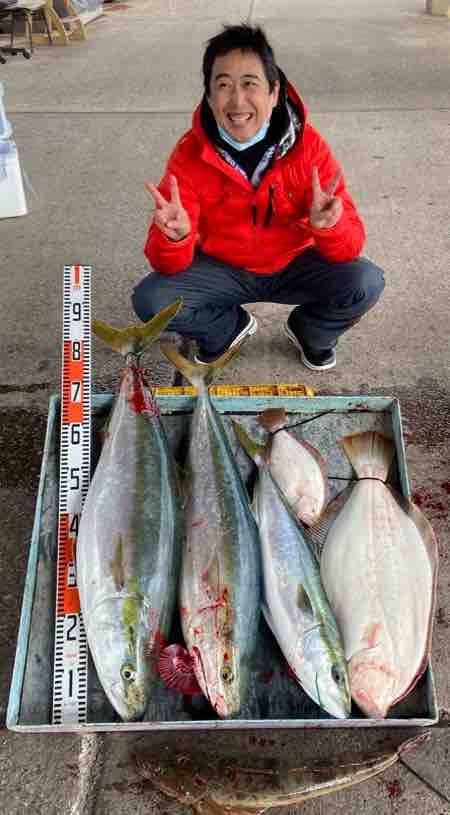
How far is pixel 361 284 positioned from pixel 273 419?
2.42 ft

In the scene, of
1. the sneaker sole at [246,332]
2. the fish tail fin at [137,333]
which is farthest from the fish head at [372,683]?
the sneaker sole at [246,332]

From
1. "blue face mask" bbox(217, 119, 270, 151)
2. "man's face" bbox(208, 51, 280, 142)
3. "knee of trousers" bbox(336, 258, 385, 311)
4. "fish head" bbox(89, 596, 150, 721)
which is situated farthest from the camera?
"knee of trousers" bbox(336, 258, 385, 311)

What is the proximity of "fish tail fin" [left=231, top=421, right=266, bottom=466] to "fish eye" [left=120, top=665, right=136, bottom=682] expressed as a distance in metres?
0.78

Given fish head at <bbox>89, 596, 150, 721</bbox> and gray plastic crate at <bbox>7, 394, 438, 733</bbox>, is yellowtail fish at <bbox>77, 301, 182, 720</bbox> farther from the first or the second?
gray plastic crate at <bbox>7, 394, 438, 733</bbox>

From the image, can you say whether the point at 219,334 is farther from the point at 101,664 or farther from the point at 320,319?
the point at 101,664

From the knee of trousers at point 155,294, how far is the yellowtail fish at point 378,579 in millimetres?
969

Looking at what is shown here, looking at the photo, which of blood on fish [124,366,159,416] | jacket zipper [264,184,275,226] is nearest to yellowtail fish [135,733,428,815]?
blood on fish [124,366,159,416]

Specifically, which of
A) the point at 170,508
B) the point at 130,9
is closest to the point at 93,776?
the point at 170,508

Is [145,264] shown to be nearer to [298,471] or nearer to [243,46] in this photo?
[243,46]

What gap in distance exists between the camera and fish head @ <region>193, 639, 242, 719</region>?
1516mm

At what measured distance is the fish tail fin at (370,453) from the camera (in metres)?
2.07

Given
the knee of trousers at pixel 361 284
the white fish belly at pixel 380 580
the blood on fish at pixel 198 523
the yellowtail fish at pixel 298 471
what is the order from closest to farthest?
1. the white fish belly at pixel 380 580
2. the blood on fish at pixel 198 523
3. the yellowtail fish at pixel 298 471
4. the knee of trousers at pixel 361 284

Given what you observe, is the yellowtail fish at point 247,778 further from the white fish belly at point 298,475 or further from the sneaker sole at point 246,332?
the sneaker sole at point 246,332

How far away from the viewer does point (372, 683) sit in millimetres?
1554
